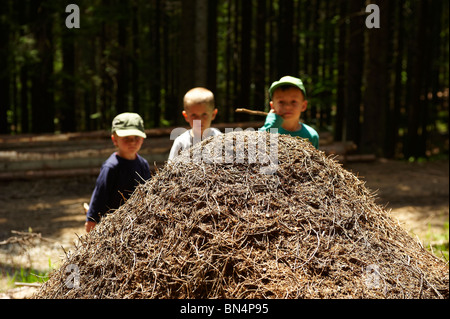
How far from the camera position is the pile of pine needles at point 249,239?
2561 mm

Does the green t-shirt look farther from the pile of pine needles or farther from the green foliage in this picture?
the green foliage

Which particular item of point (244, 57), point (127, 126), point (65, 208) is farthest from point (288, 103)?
point (244, 57)

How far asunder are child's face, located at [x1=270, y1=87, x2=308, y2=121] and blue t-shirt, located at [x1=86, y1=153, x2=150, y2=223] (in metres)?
1.34

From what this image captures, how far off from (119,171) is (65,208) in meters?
5.69

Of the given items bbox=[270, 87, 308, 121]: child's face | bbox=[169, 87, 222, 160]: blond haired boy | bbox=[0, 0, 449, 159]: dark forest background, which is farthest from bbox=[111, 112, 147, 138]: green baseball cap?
bbox=[0, 0, 449, 159]: dark forest background

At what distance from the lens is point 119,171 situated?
150 inches

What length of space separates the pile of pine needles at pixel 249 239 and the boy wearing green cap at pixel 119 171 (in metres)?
0.63

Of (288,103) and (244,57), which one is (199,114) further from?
(244,57)

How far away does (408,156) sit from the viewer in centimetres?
1744

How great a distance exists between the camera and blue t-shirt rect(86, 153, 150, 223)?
3.76 metres

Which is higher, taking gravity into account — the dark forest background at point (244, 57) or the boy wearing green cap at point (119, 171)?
the dark forest background at point (244, 57)

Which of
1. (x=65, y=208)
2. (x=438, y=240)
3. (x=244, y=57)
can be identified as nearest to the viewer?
(x=438, y=240)

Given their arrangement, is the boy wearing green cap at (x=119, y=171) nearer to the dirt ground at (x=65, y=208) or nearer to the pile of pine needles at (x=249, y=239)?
the pile of pine needles at (x=249, y=239)

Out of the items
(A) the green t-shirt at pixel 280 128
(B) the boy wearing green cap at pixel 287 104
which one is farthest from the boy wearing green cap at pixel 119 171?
(B) the boy wearing green cap at pixel 287 104
